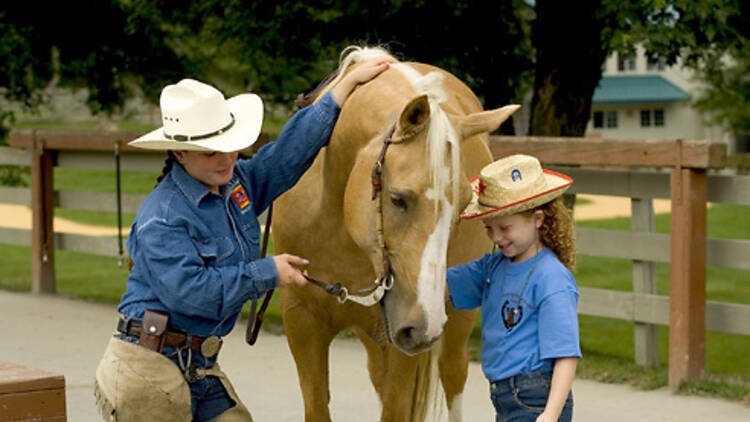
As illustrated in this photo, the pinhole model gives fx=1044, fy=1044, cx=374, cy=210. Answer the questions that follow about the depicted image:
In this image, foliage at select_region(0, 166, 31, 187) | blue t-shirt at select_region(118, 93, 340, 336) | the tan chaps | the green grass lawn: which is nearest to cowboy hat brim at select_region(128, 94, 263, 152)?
blue t-shirt at select_region(118, 93, 340, 336)

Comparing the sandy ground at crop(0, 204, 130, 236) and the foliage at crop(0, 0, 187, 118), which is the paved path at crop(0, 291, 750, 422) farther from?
the sandy ground at crop(0, 204, 130, 236)

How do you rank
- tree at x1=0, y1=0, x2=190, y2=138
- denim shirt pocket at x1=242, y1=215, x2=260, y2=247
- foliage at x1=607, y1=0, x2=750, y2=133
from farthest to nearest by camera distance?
tree at x1=0, y1=0, x2=190, y2=138 < foliage at x1=607, y1=0, x2=750, y2=133 < denim shirt pocket at x1=242, y1=215, x2=260, y2=247

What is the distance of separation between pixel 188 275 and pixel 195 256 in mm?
70

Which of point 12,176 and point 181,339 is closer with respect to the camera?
point 181,339

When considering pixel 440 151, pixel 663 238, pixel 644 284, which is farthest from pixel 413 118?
pixel 644 284

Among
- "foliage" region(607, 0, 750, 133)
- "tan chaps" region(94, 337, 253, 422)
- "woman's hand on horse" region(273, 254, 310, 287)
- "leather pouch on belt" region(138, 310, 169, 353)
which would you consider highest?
"foliage" region(607, 0, 750, 133)

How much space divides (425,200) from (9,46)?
24.9 ft

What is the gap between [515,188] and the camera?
3.10 m

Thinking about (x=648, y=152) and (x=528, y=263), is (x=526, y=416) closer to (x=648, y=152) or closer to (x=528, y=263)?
(x=528, y=263)

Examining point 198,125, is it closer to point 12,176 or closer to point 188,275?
point 188,275

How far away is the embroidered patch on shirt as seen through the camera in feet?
10.5

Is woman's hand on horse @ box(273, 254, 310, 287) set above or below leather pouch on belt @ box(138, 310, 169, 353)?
above

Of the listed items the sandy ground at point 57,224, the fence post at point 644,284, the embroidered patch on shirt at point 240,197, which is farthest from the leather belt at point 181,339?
the sandy ground at point 57,224

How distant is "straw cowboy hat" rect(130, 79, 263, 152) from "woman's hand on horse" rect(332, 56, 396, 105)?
51 centimetres
